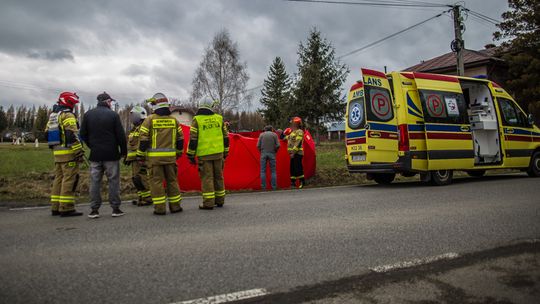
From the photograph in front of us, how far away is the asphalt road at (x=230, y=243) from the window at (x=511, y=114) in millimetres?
4442

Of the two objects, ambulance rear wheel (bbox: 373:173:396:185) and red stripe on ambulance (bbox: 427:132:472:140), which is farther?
ambulance rear wheel (bbox: 373:173:396:185)

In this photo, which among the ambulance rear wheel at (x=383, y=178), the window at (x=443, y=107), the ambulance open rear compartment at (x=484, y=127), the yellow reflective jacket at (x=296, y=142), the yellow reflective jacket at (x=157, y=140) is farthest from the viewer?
the ambulance rear wheel at (x=383, y=178)

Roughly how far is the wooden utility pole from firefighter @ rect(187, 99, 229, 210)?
14.8m

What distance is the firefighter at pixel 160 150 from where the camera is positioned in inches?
234

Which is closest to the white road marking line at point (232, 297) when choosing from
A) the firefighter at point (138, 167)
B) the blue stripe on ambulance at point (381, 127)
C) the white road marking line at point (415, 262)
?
the white road marking line at point (415, 262)

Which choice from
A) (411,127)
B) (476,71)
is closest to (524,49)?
(476,71)

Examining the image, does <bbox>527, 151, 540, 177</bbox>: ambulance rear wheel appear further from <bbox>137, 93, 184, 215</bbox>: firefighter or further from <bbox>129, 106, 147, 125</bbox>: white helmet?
<bbox>129, 106, 147, 125</bbox>: white helmet

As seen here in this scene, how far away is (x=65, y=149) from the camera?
6066mm

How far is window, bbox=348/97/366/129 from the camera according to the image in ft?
30.5

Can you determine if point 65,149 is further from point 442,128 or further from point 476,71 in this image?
point 476,71

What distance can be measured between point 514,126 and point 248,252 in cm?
1013

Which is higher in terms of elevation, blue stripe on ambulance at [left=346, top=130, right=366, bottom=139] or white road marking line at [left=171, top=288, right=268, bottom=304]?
blue stripe on ambulance at [left=346, top=130, right=366, bottom=139]

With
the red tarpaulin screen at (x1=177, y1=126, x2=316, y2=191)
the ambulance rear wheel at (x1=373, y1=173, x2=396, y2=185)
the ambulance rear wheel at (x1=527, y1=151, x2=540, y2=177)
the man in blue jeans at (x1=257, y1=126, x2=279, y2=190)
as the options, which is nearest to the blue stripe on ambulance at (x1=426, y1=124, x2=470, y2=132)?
the ambulance rear wheel at (x1=373, y1=173, x2=396, y2=185)

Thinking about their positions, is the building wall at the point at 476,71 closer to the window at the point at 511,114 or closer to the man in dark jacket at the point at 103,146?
the window at the point at 511,114
